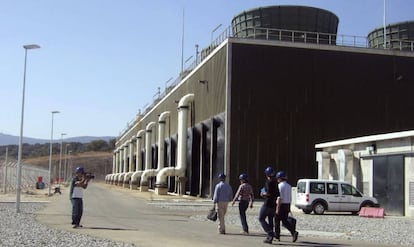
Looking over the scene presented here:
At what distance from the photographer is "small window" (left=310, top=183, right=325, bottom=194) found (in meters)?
28.0

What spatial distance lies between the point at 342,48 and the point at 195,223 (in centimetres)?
2683

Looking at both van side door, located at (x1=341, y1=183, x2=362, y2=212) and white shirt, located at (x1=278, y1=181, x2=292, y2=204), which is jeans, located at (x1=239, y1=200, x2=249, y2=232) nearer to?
white shirt, located at (x1=278, y1=181, x2=292, y2=204)

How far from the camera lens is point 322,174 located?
3441 cm

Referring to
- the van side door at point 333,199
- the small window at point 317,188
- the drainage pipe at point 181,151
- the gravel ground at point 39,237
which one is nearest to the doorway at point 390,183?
the van side door at point 333,199

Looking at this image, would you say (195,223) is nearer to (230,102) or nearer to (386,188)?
(386,188)

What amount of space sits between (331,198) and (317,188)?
0.82 meters

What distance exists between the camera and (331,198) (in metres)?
28.0

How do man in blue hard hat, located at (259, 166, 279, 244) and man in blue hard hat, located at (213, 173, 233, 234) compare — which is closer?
man in blue hard hat, located at (259, 166, 279, 244)

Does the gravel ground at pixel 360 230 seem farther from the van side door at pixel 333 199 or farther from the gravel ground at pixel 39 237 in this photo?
the gravel ground at pixel 39 237

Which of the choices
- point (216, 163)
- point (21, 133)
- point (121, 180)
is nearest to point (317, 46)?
point (216, 163)

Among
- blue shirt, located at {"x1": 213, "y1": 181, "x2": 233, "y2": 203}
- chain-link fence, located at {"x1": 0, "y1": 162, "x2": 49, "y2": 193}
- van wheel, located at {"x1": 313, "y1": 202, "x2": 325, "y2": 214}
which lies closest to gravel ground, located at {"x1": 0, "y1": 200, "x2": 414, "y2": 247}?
blue shirt, located at {"x1": 213, "y1": 181, "x2": 233, "y2": 203}

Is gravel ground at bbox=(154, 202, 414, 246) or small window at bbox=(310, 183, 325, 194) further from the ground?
small window at bbox=(310, 183, 325, 194)

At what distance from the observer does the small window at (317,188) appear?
2804 cm

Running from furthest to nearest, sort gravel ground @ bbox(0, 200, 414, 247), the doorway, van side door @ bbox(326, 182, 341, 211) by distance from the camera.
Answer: van side door @ bbox(326, 182, 341, 211), the doorway, gravel ground @ bbox(0, 200, 414, 247)
